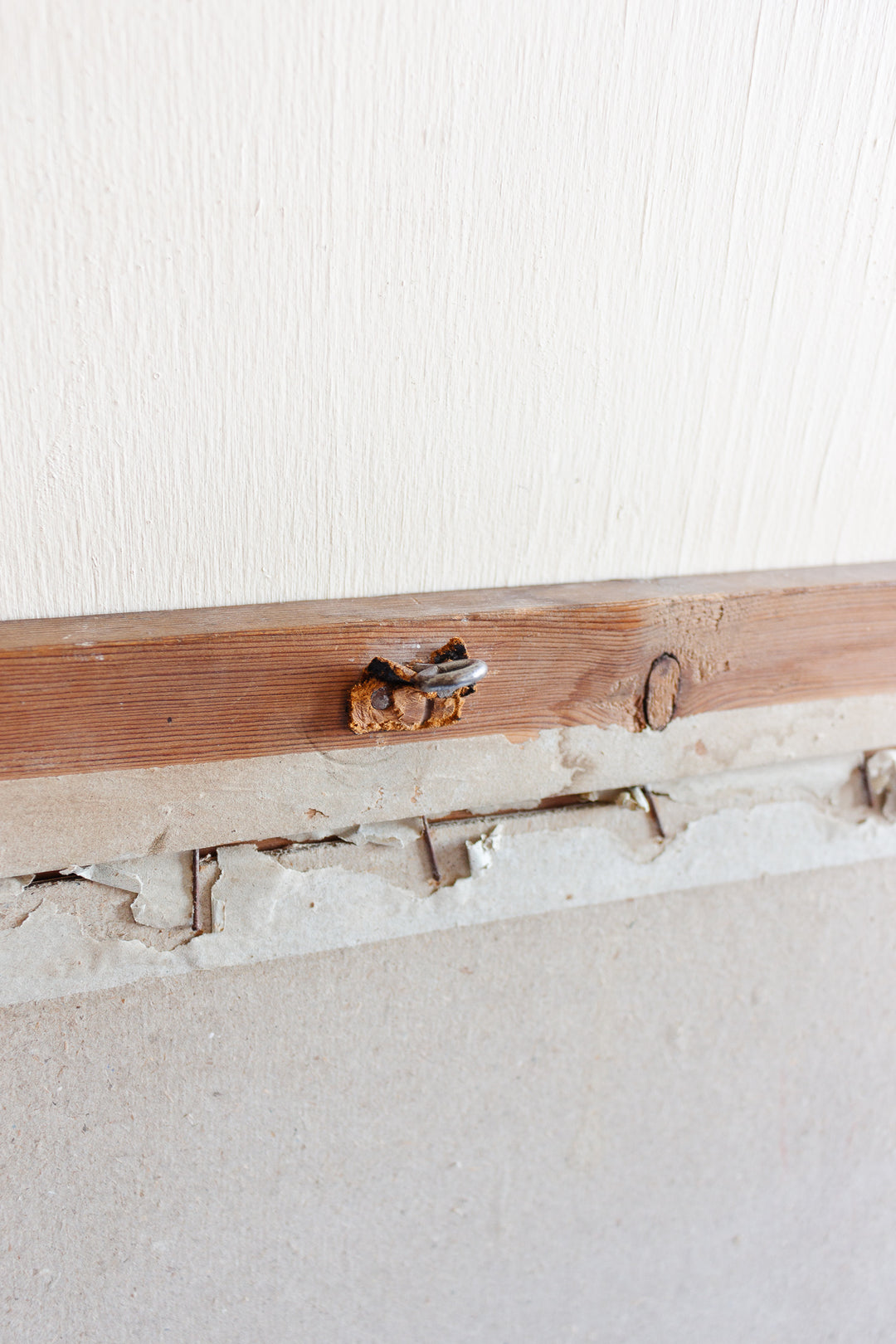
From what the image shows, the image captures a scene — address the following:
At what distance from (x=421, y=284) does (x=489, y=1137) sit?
2.95ft

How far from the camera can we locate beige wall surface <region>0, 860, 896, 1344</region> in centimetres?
80

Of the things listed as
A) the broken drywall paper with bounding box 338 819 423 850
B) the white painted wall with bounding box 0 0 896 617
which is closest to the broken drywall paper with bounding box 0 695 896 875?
the broken drywall paper with bounding box 338 819 423 850

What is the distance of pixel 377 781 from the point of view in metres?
0.77

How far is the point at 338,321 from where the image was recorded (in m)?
0.65

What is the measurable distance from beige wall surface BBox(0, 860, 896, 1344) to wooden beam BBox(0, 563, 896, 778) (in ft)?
0.88

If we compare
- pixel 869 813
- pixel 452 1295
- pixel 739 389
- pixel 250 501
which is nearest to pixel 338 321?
pixel 250 501

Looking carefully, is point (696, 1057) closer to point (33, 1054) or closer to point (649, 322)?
point (33, 1054)

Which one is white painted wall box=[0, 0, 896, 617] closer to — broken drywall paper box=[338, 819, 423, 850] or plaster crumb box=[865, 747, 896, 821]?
broken drywall paper box=[338, 819, 423, 850]

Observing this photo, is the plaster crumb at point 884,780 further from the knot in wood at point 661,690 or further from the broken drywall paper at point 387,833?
the broken drywall paper at point 387,833

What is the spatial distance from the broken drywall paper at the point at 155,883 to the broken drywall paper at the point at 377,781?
37 mm

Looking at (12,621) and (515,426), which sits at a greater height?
(515,426)

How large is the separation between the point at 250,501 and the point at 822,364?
1.87 ft

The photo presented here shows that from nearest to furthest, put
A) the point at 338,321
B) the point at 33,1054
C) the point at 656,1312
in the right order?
the point at 338,321 < the point at 33,1054 < the point at 656,1312

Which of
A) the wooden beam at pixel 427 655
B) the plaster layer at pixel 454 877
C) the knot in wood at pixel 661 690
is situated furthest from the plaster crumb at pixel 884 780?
the knot in wood at pixel 661 690
